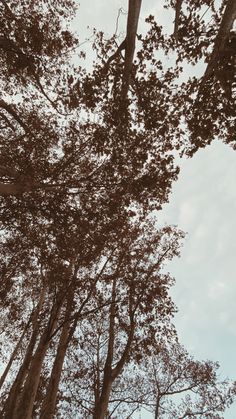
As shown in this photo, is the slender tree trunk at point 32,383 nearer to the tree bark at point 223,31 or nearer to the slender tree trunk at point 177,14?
the tree bark at point 223,31

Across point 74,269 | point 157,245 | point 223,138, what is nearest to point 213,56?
point 223,138

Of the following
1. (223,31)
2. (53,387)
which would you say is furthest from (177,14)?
(53,387)

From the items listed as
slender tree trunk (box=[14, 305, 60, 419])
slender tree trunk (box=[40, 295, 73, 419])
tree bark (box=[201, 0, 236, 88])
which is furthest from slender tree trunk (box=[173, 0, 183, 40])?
slender tree trunk (box=[40, 295, 73, 419])

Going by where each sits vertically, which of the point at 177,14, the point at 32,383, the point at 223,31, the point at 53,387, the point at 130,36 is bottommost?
the point at 32,383

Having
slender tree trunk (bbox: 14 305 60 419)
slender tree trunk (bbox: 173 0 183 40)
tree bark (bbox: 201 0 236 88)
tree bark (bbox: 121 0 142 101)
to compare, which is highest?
slender tree trunk (bbox: 173 0 183 40)

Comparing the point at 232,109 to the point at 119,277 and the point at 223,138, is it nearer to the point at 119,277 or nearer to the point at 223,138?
the point at 223,138

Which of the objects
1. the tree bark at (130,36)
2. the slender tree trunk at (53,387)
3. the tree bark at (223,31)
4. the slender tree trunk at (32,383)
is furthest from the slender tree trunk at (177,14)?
the slender tree trunk at (53,387)

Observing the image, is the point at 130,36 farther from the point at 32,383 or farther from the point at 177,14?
the point at 32,383

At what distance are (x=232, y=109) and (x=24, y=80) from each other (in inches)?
238

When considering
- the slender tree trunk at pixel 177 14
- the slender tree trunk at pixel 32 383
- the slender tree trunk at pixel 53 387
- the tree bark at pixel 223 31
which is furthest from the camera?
the slender tree trunk at pixel 53 387

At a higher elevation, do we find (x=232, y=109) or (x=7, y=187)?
(x=232, y=109)

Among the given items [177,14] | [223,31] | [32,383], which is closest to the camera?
[223,31]

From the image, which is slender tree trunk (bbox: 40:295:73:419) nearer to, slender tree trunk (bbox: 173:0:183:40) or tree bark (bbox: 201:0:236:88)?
tree bark (bbox: 201:0:236:88)

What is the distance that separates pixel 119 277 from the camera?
587 inches
